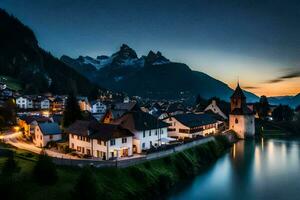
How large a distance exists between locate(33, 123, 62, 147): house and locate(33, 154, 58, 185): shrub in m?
27.6

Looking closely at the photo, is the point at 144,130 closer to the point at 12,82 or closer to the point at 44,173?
the point at 44,173

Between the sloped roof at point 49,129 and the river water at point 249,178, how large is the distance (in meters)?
29.3

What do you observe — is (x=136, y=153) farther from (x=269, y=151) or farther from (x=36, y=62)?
(x=36, y=62)

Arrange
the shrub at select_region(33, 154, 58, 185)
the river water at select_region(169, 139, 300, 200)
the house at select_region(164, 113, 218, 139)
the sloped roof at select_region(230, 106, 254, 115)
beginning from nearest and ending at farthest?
1. the shrub at select_region(33, 154, 58, 185)
2. the river water at select_region(169, 139, 300, 200)
3. the house at select_region(164, 113, 218, 139)
4. the sloped roof at select_region(230, 106, 254, 115)

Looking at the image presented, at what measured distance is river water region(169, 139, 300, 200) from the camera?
42125 millimetres

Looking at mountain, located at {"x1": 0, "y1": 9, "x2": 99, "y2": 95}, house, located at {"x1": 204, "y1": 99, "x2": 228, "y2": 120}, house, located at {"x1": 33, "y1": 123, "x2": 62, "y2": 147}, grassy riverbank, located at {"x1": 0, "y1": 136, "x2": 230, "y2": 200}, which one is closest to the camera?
grassy riverbank, located at {"x1": 0, "y1": 136, "x2": 230, "y2": 200}

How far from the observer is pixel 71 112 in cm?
7056

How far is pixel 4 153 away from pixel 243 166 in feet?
138

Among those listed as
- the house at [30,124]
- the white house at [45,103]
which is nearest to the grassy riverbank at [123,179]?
the house at [30,124]

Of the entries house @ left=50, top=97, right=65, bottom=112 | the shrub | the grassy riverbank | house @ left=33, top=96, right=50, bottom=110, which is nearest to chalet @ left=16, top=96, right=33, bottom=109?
house @ left=33, top=96, right=50, bottom=110

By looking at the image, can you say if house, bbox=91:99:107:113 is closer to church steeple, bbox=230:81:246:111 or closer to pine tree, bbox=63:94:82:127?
church steeple, bbox=230:81:246:111

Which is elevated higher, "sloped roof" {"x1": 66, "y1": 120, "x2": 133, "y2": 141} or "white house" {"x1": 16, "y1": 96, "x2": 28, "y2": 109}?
"white house" {"x1": 16, "y1": 96, "x2": 28, "y2": 109}

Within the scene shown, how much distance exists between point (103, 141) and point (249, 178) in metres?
24.6

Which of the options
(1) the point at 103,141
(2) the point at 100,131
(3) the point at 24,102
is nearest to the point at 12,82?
(3) the point at 24,102
